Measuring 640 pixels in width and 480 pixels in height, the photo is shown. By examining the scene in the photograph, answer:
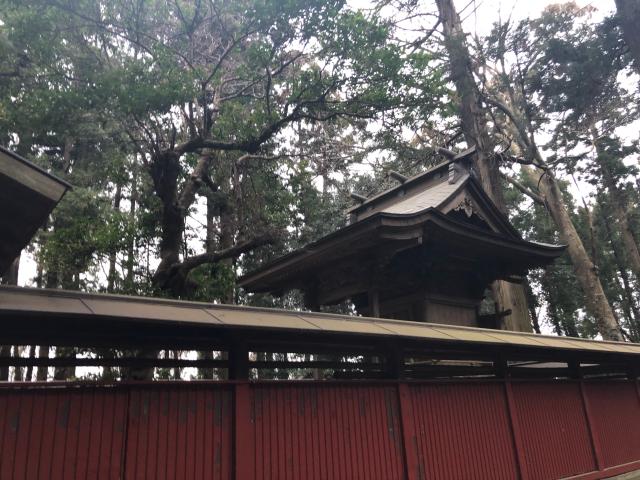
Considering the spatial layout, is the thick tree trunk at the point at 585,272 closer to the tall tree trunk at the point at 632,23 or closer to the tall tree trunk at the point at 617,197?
the tall tree trunk at the point at 617,197

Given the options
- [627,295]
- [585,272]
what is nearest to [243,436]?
[585,272]

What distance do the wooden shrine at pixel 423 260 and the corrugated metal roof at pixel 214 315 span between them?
7.89ft

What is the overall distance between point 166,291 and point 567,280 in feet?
86.6

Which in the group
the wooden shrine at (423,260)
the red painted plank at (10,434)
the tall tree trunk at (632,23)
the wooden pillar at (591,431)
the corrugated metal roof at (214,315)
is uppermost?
the tall tree trunk at (632,23)

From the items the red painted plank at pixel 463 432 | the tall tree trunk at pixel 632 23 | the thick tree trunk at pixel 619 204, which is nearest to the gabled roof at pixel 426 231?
the red painted plank at pixel 463 432

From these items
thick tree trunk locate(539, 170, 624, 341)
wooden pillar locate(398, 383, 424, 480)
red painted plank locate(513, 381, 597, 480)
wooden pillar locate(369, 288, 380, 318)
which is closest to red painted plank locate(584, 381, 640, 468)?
red painted plank locate(513, 381, 597, 480)

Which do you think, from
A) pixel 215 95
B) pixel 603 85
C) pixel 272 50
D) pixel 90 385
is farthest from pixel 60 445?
pixel 603 85

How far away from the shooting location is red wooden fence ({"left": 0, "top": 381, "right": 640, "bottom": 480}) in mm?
4152

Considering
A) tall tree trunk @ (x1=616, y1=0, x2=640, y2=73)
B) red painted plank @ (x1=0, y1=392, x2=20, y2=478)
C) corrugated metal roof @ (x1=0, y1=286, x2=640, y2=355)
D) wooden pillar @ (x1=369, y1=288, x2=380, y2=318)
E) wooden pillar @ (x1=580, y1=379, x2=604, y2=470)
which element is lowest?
wooden pillar @ (x1=580, y1=379, x2=604, y2=470)

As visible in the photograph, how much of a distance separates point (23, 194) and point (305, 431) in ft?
12.3

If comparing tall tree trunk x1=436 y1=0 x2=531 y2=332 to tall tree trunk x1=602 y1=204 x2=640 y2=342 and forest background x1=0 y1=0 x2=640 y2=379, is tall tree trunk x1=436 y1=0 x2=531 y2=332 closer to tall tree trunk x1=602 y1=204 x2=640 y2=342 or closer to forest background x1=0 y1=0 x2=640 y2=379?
forest background x1=0 y1=0 x2=640 y2=379

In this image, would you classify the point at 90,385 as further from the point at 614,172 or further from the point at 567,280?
the point at 567,280

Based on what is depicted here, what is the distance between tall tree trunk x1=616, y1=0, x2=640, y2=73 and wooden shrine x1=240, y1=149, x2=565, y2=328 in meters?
5.15

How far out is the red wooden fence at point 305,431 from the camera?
163 inches
